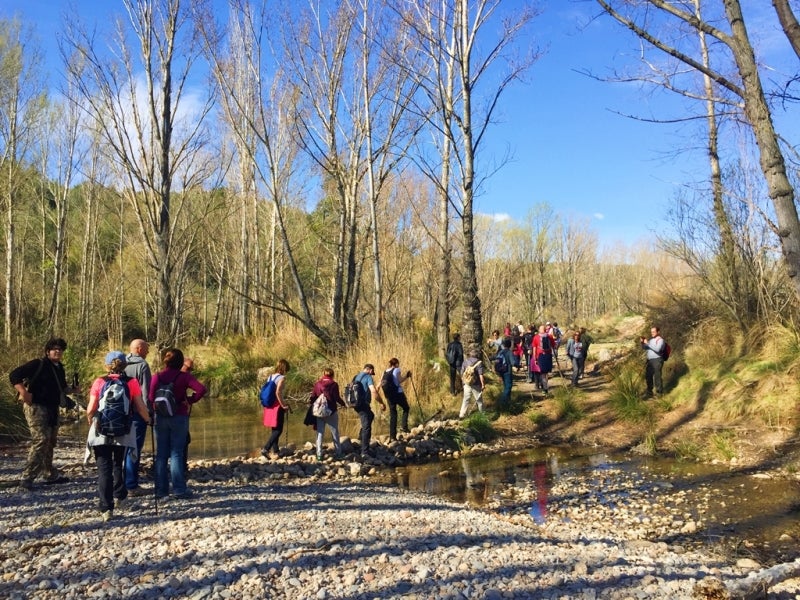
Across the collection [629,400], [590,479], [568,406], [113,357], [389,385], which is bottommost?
[590,479]

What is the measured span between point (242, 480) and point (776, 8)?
8.59 meters

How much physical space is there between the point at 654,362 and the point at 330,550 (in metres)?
10.7

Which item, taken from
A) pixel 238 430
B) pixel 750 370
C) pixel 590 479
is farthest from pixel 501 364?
pixel 238 430

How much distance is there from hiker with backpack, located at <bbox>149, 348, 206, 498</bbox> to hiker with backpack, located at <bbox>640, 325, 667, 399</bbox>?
10264mm

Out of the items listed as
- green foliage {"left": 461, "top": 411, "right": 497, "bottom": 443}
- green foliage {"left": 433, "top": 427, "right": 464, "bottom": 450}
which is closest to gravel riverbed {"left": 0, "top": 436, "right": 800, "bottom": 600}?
green foliage {"left": 433, "top": 427, "right": 464, "bottom": 450}

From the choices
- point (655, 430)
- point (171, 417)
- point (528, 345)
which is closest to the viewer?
point (171, 417)

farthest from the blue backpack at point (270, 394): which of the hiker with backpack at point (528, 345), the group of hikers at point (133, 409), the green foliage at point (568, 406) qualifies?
the hiker with backpack at point (528, 345)

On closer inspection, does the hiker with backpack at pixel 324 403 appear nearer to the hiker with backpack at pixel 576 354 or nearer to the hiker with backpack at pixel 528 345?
the hiker with backpack at pixel 576 354

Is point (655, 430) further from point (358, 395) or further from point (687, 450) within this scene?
point (358, 395)

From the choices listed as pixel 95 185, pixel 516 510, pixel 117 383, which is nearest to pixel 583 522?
pixel 516 510

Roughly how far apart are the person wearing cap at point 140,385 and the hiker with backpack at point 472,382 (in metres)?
7.37

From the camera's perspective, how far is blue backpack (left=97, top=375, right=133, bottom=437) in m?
5.70

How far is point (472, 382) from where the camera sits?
42.4ft

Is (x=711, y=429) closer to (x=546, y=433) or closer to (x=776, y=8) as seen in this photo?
(x=546, y=433)
